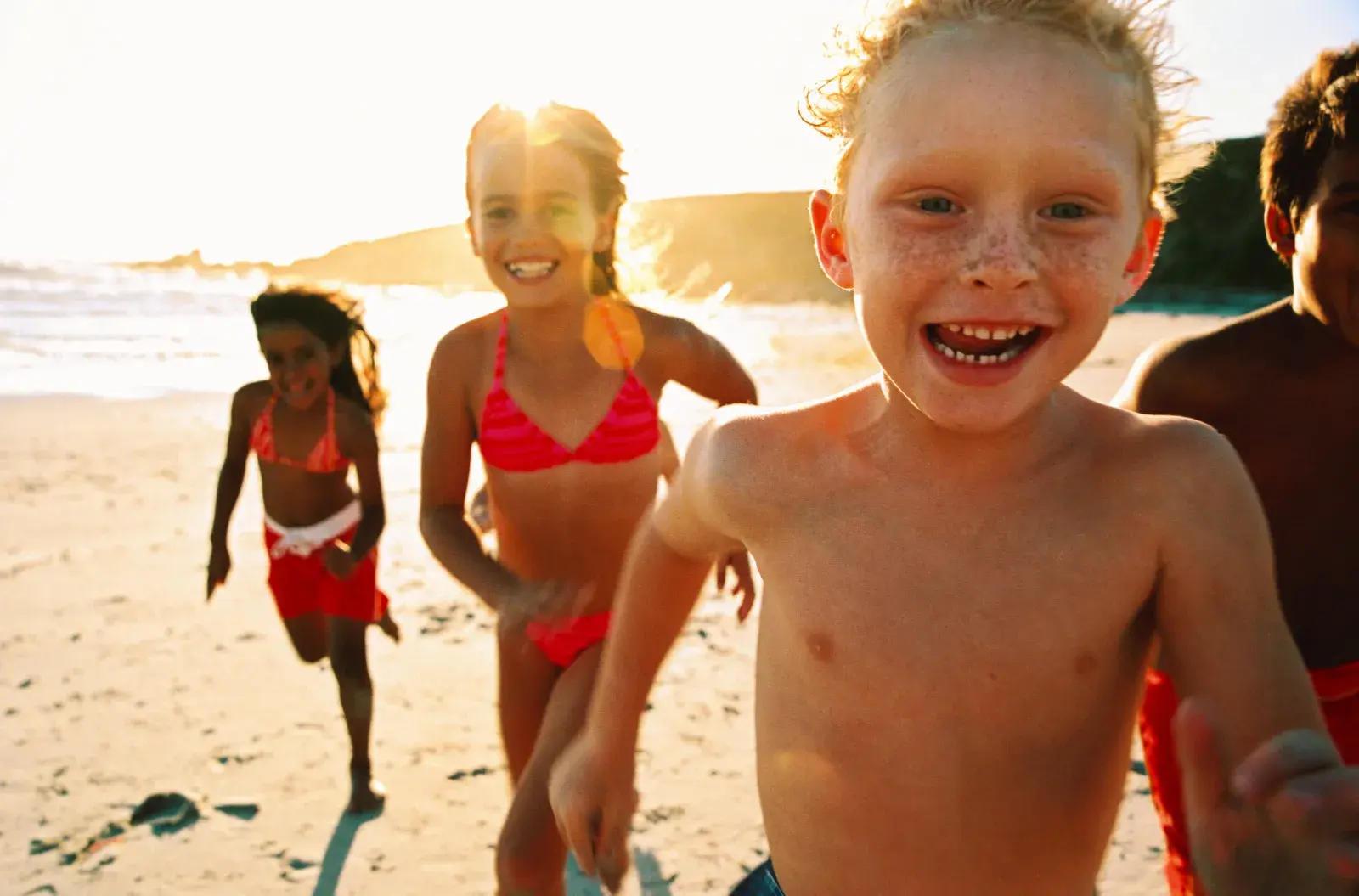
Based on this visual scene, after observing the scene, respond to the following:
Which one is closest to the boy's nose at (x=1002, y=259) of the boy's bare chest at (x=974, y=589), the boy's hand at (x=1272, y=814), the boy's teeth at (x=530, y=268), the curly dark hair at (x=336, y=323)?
the boy's bare chest at (x=974, y=589)

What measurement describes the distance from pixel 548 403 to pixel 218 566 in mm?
2121

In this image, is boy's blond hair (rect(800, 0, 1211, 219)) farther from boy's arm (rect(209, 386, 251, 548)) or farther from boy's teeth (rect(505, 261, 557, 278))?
boy's arm (rect(209, 386, 251, 548))

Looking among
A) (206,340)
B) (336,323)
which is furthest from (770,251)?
(336,323)

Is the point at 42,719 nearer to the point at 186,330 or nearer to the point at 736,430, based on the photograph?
the point at 736,430

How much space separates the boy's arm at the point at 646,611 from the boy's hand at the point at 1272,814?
2.67 feet

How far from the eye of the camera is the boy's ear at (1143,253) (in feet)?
4.63

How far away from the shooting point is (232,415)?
13.5 feet

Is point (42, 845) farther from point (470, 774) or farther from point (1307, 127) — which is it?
point (1307, 127)

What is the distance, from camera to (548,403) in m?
2.70

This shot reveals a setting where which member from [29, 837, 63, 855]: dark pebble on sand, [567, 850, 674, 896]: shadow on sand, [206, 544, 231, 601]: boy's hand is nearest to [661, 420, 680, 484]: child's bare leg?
[567, 850, 674, 896]: shadow on sand

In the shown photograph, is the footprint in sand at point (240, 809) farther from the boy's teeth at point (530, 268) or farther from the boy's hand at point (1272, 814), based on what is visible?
the boy's hand at point (1272, 814)

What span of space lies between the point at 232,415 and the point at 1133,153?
12.4 ft

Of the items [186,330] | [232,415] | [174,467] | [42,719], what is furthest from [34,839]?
[186,330]

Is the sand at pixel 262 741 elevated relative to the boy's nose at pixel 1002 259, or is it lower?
lower
